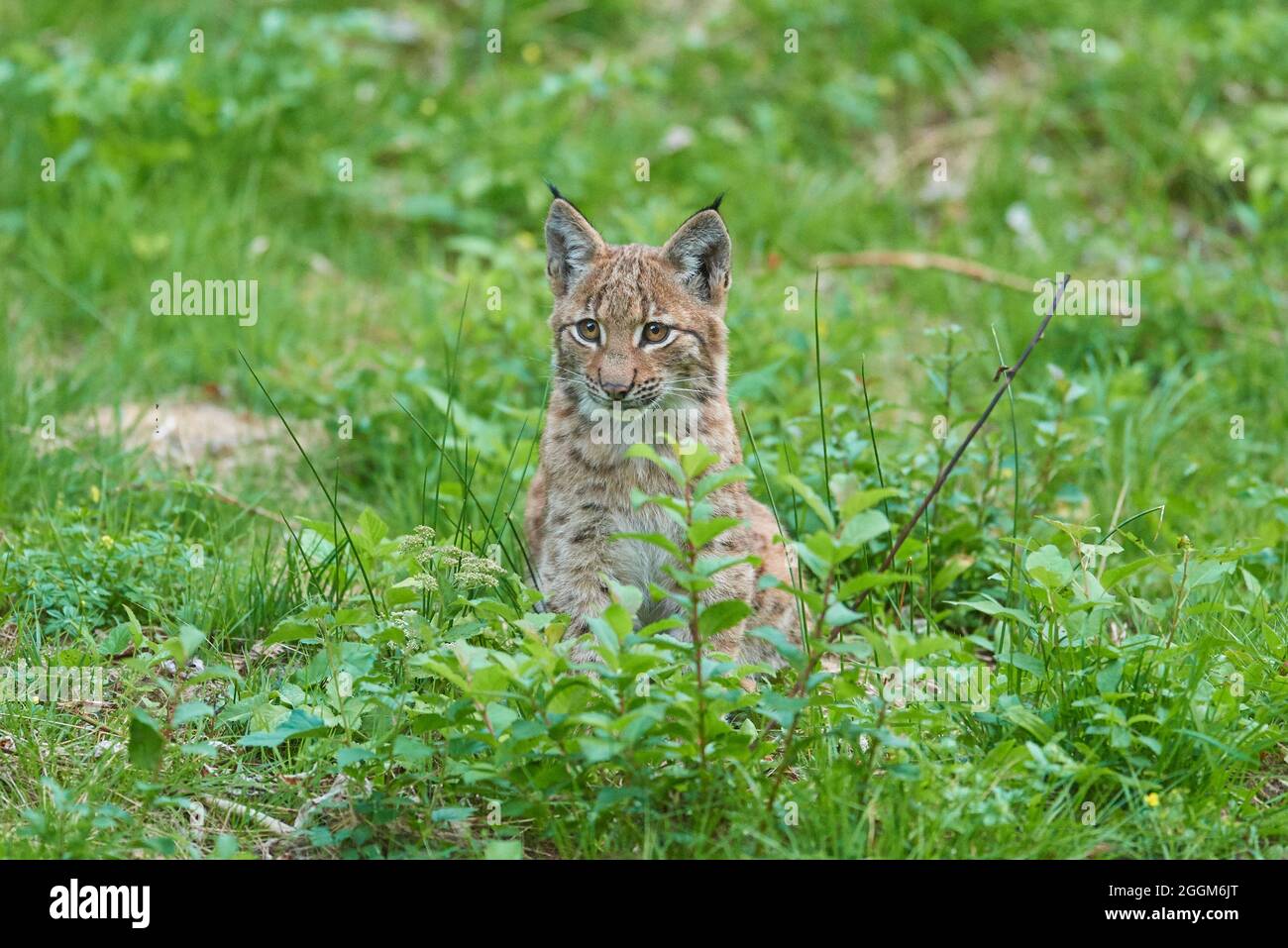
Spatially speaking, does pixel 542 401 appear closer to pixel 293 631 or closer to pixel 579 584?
pixel 579 584

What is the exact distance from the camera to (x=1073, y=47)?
9.36 meters

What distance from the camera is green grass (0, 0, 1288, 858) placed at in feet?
12.0

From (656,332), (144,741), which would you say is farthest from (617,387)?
(144,741)

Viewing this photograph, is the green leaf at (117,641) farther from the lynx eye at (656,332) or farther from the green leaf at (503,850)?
the lynx eye at (656,332)

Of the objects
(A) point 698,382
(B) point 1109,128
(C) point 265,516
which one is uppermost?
(B) point 1109,128

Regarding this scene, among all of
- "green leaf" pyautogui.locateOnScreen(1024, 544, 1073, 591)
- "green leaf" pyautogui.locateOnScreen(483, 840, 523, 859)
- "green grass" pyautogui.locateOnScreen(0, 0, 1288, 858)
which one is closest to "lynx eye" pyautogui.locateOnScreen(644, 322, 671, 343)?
"green grass" pyautogui.locateOnScreen(0, 0, 1288, 858)

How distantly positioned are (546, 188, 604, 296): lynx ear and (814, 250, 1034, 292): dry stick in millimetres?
3011

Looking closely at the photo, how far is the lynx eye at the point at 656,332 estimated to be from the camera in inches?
191

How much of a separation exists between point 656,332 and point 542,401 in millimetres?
1095

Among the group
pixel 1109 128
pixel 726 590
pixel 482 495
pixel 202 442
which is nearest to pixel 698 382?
pixel 726 590

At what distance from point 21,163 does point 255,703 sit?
5.52m

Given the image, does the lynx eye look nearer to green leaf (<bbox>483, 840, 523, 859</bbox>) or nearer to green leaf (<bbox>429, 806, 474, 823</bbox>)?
green leaf (<bbox>429, 806, 474, 823</bbox>)

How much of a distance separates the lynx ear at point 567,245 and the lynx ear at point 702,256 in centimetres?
28
